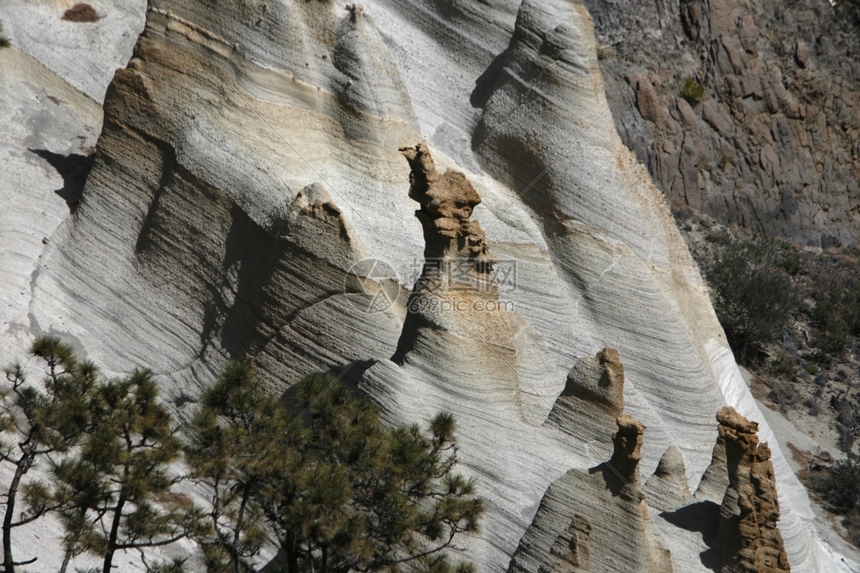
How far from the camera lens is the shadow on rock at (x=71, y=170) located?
14.2 meters

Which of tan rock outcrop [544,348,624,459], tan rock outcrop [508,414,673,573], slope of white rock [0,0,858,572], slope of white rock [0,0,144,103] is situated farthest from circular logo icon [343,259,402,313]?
slope of white rock [0,0,144,103]

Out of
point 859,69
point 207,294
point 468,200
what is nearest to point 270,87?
point 207,294

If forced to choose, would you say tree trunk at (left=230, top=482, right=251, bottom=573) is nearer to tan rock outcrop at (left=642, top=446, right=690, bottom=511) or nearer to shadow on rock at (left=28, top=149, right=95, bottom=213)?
tan rock outcrop at (left=642, top=446, right=690, bottom=511)

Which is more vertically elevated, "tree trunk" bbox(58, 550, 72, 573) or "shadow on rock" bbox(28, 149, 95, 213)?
"tree trunk" bbox(58, 550, 72, 573)

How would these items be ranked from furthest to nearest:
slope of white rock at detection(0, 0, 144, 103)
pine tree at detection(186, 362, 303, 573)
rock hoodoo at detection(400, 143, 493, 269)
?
slope of white rock at detection(0, 0, 144, 103)
rock hoodoo at detection(400, 143, 493, 269)
pine tree at detection(186, 362, 303, 573)

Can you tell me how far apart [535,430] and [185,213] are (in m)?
5.86

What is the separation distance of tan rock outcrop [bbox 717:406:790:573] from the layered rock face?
16502 millimetres

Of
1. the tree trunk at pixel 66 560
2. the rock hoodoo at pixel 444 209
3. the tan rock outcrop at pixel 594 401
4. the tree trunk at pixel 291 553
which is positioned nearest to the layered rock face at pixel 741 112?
the tan rock outcrop at pixel 594 401

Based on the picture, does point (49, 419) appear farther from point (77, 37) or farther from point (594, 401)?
point (77, 37)

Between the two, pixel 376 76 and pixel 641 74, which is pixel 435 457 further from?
pixel 641 74

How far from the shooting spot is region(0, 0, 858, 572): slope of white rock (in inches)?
454

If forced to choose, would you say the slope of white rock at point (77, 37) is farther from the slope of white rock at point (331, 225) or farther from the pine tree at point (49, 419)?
the pine tree at point (49, 419)

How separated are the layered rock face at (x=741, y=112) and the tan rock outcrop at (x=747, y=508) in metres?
16.5

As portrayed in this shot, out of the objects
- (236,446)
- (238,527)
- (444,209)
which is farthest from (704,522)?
(236,446)
